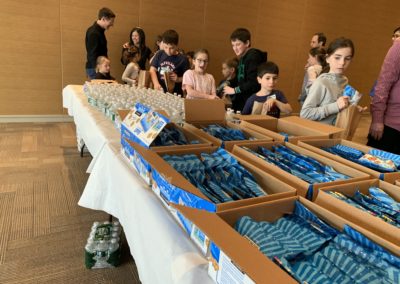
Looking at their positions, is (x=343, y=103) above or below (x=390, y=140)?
above

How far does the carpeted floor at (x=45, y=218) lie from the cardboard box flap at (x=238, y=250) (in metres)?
1.15

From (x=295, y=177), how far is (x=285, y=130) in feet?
2.73

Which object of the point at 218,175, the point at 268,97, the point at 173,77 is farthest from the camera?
the point at 173,77

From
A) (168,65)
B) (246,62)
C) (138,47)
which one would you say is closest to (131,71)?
(138,47)

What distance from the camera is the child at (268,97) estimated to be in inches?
79.4

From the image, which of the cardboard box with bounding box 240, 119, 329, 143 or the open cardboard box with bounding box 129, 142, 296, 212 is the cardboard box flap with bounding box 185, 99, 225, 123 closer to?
the cardboard box with bounding box 240, 119, 329, 143

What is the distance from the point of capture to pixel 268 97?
219 cm

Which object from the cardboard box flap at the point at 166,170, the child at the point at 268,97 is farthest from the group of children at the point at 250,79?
Answer: the cardboard box flap at the point at 166,170

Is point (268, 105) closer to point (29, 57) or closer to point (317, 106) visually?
point (317, 106)

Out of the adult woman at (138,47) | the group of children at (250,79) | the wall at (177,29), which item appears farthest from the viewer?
the adult woman at (138,47)

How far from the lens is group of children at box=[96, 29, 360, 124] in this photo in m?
1.86

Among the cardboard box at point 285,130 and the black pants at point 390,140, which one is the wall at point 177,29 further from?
the black pants at point 390,140

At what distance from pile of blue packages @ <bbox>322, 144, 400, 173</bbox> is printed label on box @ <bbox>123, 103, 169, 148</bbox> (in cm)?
75

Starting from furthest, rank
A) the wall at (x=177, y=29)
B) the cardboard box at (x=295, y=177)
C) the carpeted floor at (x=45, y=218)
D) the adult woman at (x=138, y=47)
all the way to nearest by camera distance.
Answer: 1. the adult woman at (x=138, y=47)
2. the wall at (x=177, y=29)
3. the carpeted floor at (x=45, y=218)
4. the cardboard box at (x=295, y=177)
